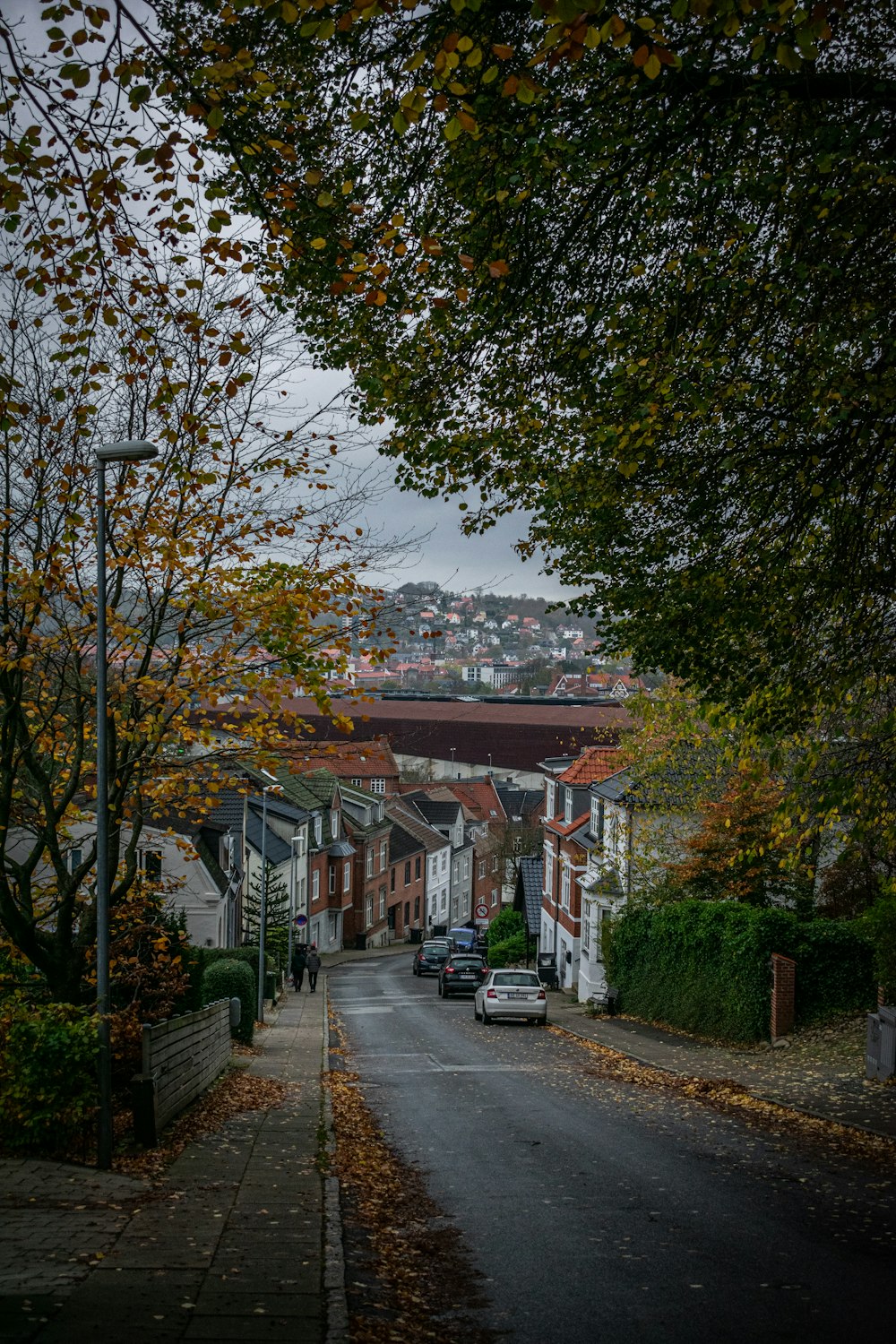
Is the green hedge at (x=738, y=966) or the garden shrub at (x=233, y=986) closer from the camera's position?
the garden shrub at (x=233, y=986)

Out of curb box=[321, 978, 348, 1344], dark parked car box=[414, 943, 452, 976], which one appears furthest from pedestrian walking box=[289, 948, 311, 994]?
curb box=[321, 978, 348, 1344]

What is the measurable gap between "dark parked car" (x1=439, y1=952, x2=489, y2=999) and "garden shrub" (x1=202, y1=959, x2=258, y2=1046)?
1957 centimetres

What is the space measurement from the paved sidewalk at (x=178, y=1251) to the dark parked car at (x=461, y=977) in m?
31.1

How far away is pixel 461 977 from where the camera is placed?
42.9 metres

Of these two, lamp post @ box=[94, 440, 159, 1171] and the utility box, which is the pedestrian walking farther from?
lamp post @ box=[94, 440, 159, 1171]

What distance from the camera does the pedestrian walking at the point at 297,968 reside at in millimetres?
45487

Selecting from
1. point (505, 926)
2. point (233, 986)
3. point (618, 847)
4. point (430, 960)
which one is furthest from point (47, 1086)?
point (505, 926)

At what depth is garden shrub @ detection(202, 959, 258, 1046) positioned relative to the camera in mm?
22250

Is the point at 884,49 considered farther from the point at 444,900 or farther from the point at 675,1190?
the point at 444,900

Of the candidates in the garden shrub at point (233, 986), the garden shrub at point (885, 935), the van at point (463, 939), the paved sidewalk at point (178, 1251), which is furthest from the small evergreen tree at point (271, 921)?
the paved sidewalk at point (178, 1251)

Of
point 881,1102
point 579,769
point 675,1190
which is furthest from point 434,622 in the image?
point 579,769

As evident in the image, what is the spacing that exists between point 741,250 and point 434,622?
483 centimetres

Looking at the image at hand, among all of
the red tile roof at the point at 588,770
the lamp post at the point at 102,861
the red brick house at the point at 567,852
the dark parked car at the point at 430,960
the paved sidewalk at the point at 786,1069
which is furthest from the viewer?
the dark parked car at the point at 430,960

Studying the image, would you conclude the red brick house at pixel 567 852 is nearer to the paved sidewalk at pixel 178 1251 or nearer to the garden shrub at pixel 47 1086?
the garden shrub at pixel 47 1086
